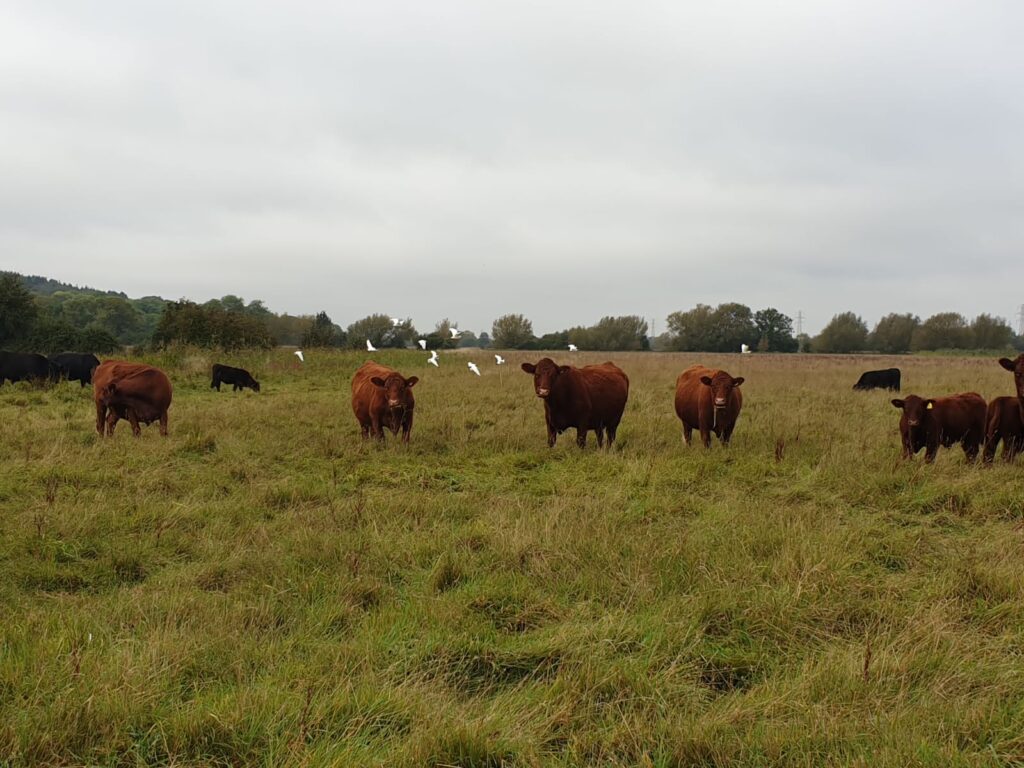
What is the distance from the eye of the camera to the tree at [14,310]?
3962 centimetres

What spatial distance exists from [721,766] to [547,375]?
7.70 meters

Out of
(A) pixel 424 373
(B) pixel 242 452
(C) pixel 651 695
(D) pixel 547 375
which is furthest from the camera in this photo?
(A) pixel 424 373

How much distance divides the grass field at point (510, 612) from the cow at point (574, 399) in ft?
5.89

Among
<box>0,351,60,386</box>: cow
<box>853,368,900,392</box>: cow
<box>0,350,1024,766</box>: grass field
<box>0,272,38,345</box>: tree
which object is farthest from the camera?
<box>0,272,38,345</box>: tree

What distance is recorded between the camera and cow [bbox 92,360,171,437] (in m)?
10.4

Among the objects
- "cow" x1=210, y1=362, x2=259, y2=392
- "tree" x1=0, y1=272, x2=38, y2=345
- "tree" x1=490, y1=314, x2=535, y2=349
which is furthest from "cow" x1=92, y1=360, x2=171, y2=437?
"tree" x1=490, y1=314, x2=535, y2=349

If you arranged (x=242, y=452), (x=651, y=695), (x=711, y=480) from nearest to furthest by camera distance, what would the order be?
(x=651, y=695) < (x=711, y=480) < (x=242, y=452)

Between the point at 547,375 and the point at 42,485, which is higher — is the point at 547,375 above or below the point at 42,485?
above

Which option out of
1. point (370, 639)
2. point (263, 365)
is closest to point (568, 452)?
point (370, 639)

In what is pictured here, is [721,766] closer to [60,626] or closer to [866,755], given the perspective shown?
[866,755]

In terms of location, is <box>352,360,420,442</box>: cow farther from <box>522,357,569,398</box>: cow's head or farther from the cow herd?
<box>522,357,569,398</box>: cow's head

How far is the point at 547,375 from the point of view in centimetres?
999

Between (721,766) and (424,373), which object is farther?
(424,373)

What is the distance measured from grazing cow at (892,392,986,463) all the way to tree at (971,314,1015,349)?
71.2 meters
